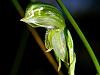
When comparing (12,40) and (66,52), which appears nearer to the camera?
(66,52)

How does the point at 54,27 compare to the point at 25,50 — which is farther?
the point at 25,50

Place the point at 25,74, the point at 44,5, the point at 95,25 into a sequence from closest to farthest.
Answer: the point at 44,5, the point at 25,74, the point at 95,25

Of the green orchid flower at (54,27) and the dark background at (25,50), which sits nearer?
the green orchid flower at (54,27)

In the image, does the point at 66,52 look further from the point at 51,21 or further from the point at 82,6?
the point at 82,6

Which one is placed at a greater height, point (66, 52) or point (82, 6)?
point (82, 6)

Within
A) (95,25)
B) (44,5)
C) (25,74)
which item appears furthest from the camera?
(95,25)

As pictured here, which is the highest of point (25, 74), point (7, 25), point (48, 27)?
point (7, 25)

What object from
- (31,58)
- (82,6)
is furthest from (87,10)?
(31,58)

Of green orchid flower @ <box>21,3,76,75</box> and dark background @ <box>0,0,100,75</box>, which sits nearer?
green orchid flower @ <box>21,3,76,75</box>
